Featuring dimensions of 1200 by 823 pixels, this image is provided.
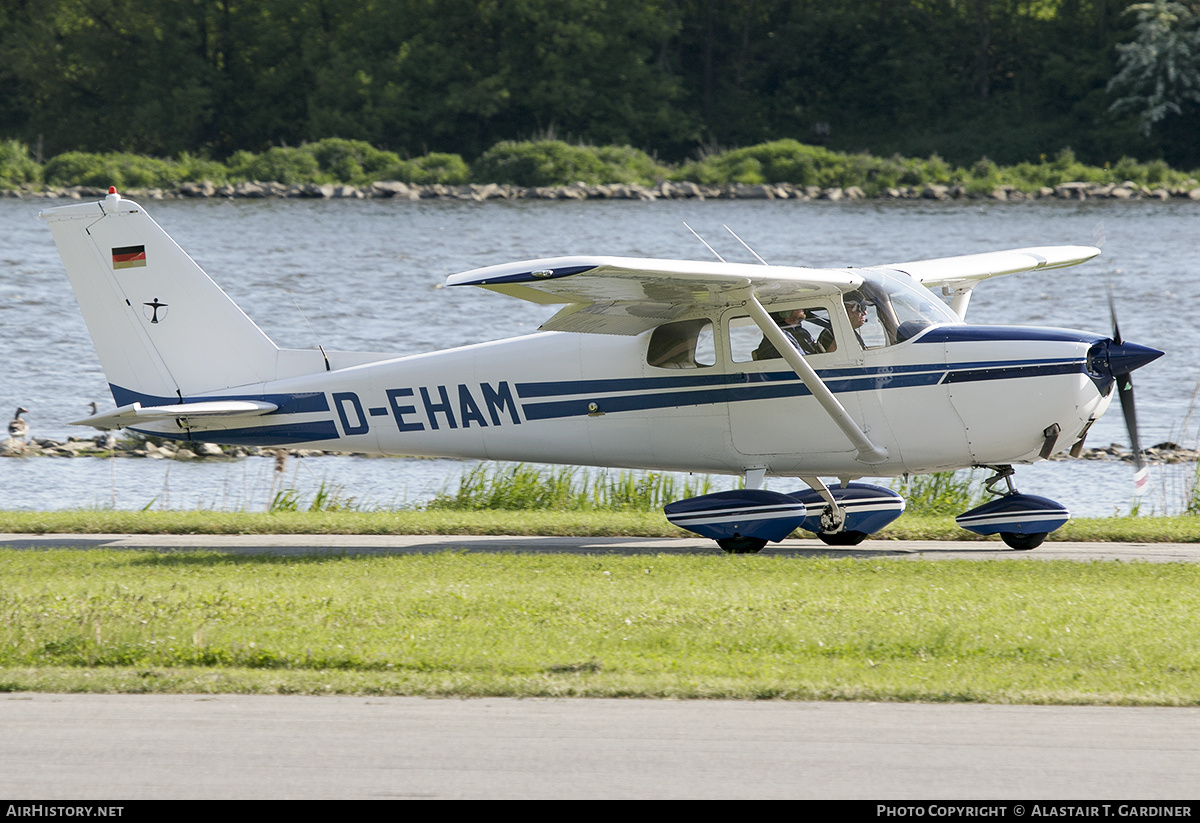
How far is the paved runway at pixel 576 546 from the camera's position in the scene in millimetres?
11102

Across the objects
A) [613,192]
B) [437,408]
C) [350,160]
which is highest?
[350,160]

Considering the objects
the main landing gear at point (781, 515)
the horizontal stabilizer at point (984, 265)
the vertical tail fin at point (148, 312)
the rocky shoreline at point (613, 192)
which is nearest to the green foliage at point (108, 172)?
the rocky shoreline at point (613, 192)

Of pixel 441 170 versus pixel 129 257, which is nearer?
pixel 129 257

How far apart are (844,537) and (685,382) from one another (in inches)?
73.1

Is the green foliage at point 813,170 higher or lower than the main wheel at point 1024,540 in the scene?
higher

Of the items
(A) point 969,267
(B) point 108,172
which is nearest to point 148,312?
(A) point 969,267

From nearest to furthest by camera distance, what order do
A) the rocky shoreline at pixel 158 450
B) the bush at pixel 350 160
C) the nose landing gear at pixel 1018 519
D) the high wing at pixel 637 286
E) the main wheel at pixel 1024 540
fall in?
the high wing at pixel 637 286 < the nose landing gear at pixel 1018 519 < the main wheel at pixel 1024 540 < the rocky shoreline at pixel 158 450 < the bush at pixel 350 160

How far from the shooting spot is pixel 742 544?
1113cm

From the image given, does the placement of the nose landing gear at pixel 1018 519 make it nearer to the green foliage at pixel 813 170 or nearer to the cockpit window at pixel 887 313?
the cockpit window at pixel 887 313

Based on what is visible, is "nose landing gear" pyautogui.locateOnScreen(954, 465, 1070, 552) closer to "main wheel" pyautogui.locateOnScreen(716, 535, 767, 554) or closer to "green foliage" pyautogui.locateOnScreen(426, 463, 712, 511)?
"main wheel" pyautogui.locateOnScreen(716, 535, 767, 554)

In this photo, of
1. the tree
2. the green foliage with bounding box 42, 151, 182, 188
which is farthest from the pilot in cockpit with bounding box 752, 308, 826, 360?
the tree

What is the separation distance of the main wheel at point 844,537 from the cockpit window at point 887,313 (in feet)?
5.43

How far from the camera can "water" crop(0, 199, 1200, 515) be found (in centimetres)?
1816

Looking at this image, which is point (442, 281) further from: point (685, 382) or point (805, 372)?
point (805, 372)
